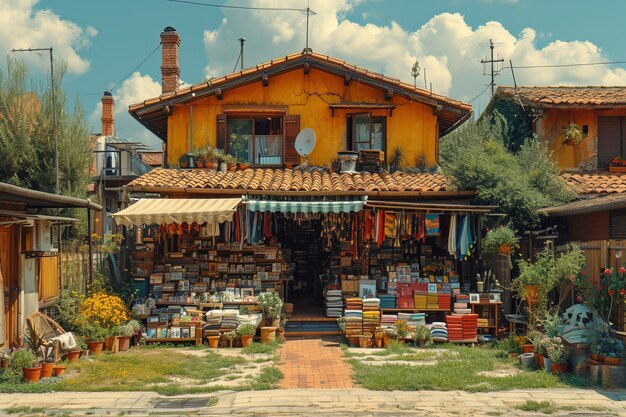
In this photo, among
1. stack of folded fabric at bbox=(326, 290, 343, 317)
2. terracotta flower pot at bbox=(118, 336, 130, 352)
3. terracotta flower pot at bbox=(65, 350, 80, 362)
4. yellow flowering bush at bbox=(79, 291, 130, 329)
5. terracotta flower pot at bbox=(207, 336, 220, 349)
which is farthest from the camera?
stack of folded fabric at bbox=(326, 290, 343, 317)

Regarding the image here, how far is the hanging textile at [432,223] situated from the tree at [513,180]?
41.9 inches

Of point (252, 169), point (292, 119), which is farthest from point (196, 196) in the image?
point (292, 119)

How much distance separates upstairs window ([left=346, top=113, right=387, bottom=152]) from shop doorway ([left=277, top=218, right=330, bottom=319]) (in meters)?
2.50

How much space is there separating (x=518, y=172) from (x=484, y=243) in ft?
8.33

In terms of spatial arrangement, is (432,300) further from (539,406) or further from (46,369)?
(46,369)

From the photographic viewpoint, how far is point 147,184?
48.1 feet

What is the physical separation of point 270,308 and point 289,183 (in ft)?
10.3

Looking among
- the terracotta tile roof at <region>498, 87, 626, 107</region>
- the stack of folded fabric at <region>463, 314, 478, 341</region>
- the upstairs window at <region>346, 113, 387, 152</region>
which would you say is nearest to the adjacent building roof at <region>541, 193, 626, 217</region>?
the stack of folded fabric at <region>463, 314, 478, 341</region>

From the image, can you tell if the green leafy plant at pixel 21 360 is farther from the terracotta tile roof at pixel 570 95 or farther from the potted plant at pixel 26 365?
the terracotta tile roof at pixel 570 95

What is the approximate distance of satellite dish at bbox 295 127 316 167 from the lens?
16.5 m

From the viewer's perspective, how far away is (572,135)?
1759 centimetres

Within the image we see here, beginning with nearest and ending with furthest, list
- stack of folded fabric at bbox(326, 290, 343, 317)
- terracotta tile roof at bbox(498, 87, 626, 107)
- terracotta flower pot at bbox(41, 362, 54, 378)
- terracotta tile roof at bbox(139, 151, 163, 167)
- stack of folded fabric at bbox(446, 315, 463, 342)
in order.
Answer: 1. terracotta flower pot at bbox(41, 362, 54, 378)
2. stack of folded fabric at bbox(446, 315, 463, 342)
3. stack of folded fabric at bbox(326, 290, 343, 317)
4. terracotta tile roof at bbox(498, 87, 626, 107)
5. terracotta tile roof at bbox(139, 151, 163, 167)

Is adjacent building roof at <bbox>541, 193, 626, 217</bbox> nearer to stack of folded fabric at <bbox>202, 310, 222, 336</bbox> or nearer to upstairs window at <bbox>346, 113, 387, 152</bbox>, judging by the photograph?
upstairs window at <bbox>346, 113, 387, 152</bbox>

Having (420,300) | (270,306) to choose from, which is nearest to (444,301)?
(420,300)
